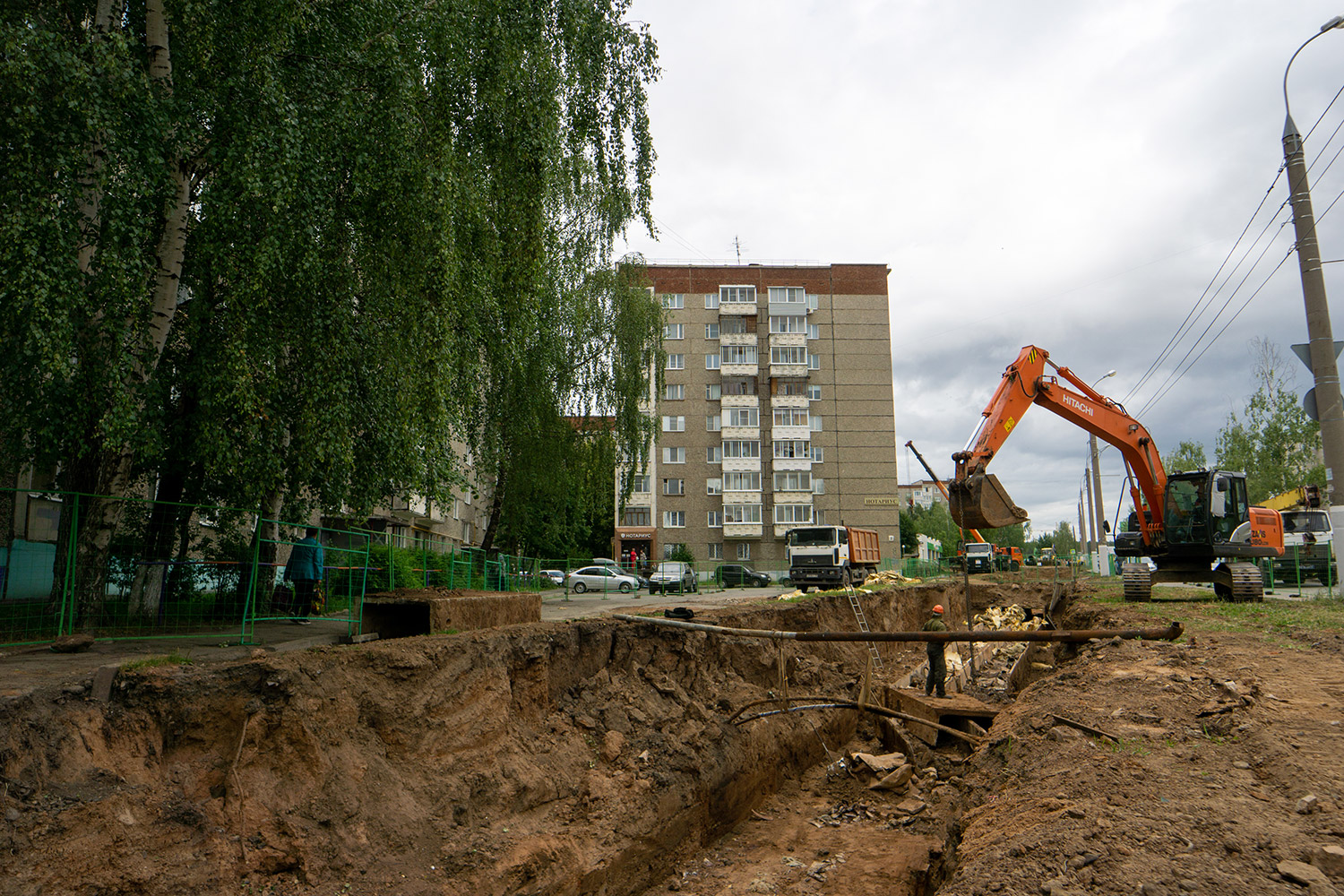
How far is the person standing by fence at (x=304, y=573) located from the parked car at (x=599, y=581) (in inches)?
709

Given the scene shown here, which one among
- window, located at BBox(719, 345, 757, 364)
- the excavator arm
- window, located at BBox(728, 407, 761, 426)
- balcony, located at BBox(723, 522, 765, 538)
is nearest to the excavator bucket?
the excavator arm

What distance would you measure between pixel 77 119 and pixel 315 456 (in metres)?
3.65

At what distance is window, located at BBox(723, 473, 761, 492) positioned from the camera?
52.4 metres

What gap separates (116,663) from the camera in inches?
244

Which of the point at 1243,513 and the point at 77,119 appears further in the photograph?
the point at 1243,513

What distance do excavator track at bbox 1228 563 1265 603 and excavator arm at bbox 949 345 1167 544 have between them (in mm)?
1797

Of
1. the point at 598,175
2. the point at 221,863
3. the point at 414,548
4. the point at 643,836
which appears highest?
the point at 598,175

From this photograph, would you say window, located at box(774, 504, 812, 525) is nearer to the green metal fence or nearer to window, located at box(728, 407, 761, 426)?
window, located at box(728, 407, 761, 426)

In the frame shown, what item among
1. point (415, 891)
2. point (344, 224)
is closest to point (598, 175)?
point (344, 224)

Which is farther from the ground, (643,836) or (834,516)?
(834,516)

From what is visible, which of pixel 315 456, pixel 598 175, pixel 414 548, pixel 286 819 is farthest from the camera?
pixel 414 548

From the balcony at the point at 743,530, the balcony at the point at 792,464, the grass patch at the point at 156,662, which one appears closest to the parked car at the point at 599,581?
the balcony at the point at 743,530

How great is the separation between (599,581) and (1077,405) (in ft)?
69.7

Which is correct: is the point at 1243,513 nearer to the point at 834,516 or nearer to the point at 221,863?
the point at 221,863
